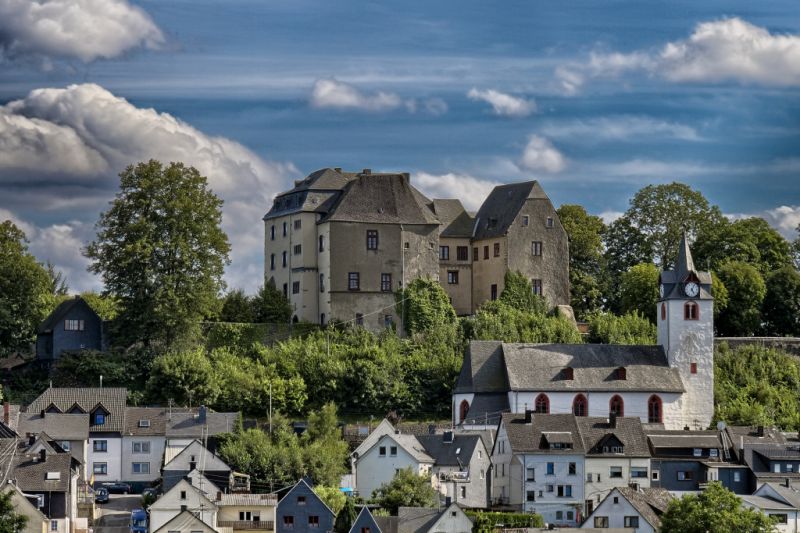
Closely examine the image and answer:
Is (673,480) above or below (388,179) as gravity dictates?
below

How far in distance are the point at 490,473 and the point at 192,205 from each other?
66.1 ft

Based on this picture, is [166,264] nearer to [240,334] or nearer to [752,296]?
[240,334]

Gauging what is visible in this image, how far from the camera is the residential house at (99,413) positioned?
293 feet

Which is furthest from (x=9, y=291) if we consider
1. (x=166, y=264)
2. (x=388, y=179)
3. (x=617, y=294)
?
(x=617, y=294)

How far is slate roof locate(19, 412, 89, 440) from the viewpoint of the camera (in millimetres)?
88438

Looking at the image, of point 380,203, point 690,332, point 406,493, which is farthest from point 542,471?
point 380,203

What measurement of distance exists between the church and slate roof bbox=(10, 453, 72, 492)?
68.7ft

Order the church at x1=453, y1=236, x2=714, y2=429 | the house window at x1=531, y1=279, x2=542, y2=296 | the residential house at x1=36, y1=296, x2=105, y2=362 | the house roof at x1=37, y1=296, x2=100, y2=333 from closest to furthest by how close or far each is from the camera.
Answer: the church at x1=453, y1=236, x2=714, y2=429, the residential house at x1=36, y1=296, x2=105, y2=362, the house roof at x1=37, y1=296, x2=100, y2=333, the house window at x1=531, y1=279, x2=542, y2=296

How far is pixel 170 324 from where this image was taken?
9512 cm

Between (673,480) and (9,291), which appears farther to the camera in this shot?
(9,291)

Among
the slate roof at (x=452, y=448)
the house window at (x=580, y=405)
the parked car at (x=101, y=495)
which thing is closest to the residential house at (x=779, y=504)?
the house window at (x=580, y=405)

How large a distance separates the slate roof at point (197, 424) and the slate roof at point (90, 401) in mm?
2383

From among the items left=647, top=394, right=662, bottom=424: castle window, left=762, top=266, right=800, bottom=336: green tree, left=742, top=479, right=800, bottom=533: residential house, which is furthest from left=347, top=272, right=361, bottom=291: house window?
left=742, top=479, right=800, bottom=533: residential house

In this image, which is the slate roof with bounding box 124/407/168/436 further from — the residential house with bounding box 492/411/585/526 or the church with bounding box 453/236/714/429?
the residential house with bounding box 492/411/585/526
